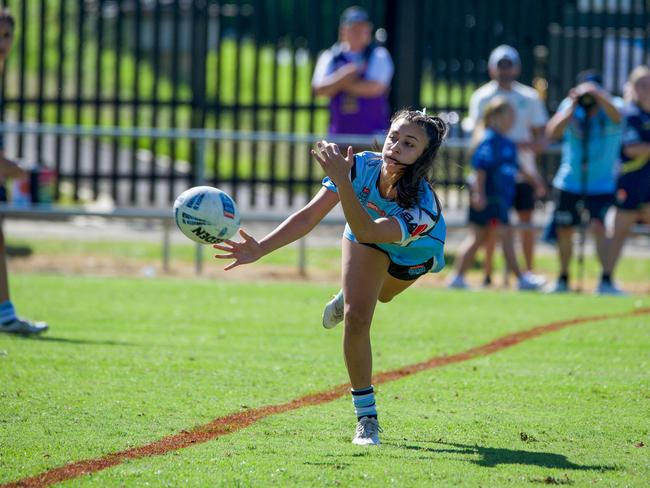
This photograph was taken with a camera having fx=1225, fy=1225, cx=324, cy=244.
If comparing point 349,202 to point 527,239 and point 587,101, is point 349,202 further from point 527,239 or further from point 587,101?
point 527,239

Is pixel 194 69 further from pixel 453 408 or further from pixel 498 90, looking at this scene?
pixel 453 408

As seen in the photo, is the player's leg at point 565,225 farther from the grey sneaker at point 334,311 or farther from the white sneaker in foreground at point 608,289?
the grey sneaker at point 334,311

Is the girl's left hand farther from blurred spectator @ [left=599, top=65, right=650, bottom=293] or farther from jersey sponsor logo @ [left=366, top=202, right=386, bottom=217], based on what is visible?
blurred spectator @ [left=599, top=65, right=650, bottom=293]

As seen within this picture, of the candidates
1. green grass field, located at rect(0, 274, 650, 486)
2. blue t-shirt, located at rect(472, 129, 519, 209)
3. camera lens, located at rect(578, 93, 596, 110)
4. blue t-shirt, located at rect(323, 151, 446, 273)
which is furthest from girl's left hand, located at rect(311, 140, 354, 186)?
camera lens, located at rect(578, 93, 596, 110)

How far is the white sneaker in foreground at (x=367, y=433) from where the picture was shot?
612 cm

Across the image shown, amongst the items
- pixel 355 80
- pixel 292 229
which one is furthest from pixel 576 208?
pixel 292 229

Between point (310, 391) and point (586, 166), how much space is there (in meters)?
6.39

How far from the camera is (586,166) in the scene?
42.7 ft

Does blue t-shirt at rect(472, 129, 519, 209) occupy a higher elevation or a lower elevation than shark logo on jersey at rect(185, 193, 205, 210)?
lower

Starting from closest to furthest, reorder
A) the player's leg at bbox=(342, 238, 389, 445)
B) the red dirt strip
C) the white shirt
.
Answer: the red dirt strip
the player's leg at bbox=(342, 238, 389, 445)
the white shirt

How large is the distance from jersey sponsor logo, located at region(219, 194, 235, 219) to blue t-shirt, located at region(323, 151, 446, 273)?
52cm

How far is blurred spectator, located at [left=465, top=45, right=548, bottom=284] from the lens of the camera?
1345 centimetres

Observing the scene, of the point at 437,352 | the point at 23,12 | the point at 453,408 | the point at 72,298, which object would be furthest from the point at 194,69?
the point at 453,408

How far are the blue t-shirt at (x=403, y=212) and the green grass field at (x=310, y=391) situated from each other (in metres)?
0.95
